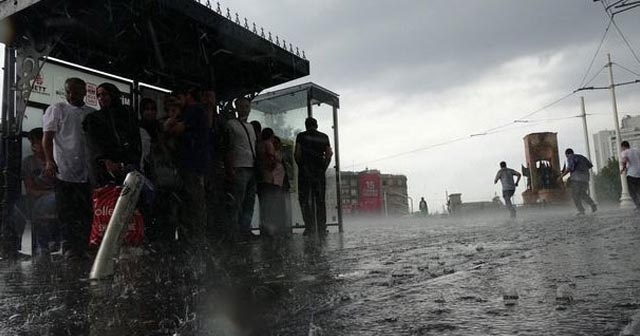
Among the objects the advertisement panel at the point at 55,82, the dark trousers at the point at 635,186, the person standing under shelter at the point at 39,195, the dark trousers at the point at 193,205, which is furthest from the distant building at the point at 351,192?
the dark trousers at the point at 193,205

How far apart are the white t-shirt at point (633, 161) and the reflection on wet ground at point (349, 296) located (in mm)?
9493

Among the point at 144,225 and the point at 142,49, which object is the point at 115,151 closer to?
the point at 144,225

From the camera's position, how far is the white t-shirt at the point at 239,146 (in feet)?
20.7

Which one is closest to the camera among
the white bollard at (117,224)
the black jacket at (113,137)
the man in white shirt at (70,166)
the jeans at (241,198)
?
the white bollard at (117,224)

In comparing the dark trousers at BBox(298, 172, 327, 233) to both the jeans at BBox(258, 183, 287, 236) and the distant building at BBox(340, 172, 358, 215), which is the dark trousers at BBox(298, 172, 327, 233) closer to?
the jeans at BBox(258, 183, 287, 236)

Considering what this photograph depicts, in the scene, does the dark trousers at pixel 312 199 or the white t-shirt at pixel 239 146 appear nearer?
the white t-shirt at pixel 239 146

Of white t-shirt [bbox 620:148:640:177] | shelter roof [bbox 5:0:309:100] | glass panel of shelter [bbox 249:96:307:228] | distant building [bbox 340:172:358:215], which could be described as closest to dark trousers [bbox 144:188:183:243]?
shelter roof [bbox 5:0:309:100]

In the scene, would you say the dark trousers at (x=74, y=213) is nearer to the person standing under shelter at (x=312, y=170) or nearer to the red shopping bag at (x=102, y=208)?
the red shopping bag at (x=102, y=208)

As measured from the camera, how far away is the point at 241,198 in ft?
20.9

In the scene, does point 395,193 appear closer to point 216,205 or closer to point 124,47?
point 124,47

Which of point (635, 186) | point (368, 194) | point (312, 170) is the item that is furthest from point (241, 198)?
point (368, 194)

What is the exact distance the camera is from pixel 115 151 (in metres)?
4.79

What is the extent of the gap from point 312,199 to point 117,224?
4.80 metres

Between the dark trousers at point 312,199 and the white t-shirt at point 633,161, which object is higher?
the white t-shirt at point 633,161
